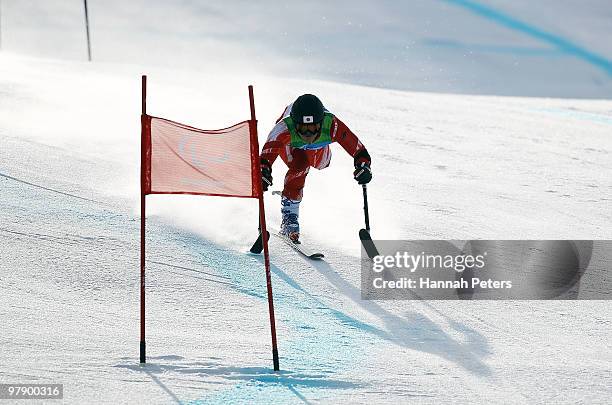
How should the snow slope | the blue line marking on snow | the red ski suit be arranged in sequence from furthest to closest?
the blue line marking on snow → the red ski suit → the snow slope

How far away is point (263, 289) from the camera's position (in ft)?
17.8

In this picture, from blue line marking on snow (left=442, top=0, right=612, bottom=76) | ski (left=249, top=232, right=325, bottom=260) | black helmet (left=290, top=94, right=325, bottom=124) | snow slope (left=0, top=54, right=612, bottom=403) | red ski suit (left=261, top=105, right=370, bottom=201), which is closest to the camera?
snow slope (left=0, top=54, right=612, bottom=403)

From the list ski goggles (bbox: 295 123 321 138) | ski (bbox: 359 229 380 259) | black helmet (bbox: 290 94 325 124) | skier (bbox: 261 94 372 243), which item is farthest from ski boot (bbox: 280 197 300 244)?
black helmet (bbox: 290 94 325 124)

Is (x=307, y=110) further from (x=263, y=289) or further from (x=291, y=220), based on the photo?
(x=263, y=289)

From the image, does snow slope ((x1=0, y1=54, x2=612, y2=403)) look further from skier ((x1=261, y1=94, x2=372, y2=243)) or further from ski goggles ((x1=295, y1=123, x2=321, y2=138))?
ski goggles ((x1=295, y1=123, x2=321, y2=138))

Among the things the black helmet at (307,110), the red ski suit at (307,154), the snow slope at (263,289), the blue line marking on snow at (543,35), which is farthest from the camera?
the blue line marking on snow at (543,35)

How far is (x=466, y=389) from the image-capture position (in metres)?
3.90

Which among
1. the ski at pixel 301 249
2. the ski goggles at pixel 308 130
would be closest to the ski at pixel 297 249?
the ski at pixel 301 249

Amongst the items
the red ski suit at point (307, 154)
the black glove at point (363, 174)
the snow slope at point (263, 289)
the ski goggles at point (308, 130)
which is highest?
the ski goggles at point (308, 130)

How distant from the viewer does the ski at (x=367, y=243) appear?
6.35 metres

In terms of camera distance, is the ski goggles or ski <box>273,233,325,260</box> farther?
ski <box>273,233,325,260</box>

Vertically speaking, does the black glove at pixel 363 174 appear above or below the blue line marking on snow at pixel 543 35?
below

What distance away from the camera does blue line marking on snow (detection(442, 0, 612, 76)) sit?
25.0 metres

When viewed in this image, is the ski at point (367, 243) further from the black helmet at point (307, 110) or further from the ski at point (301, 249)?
the black helmet at point (307, 110)
